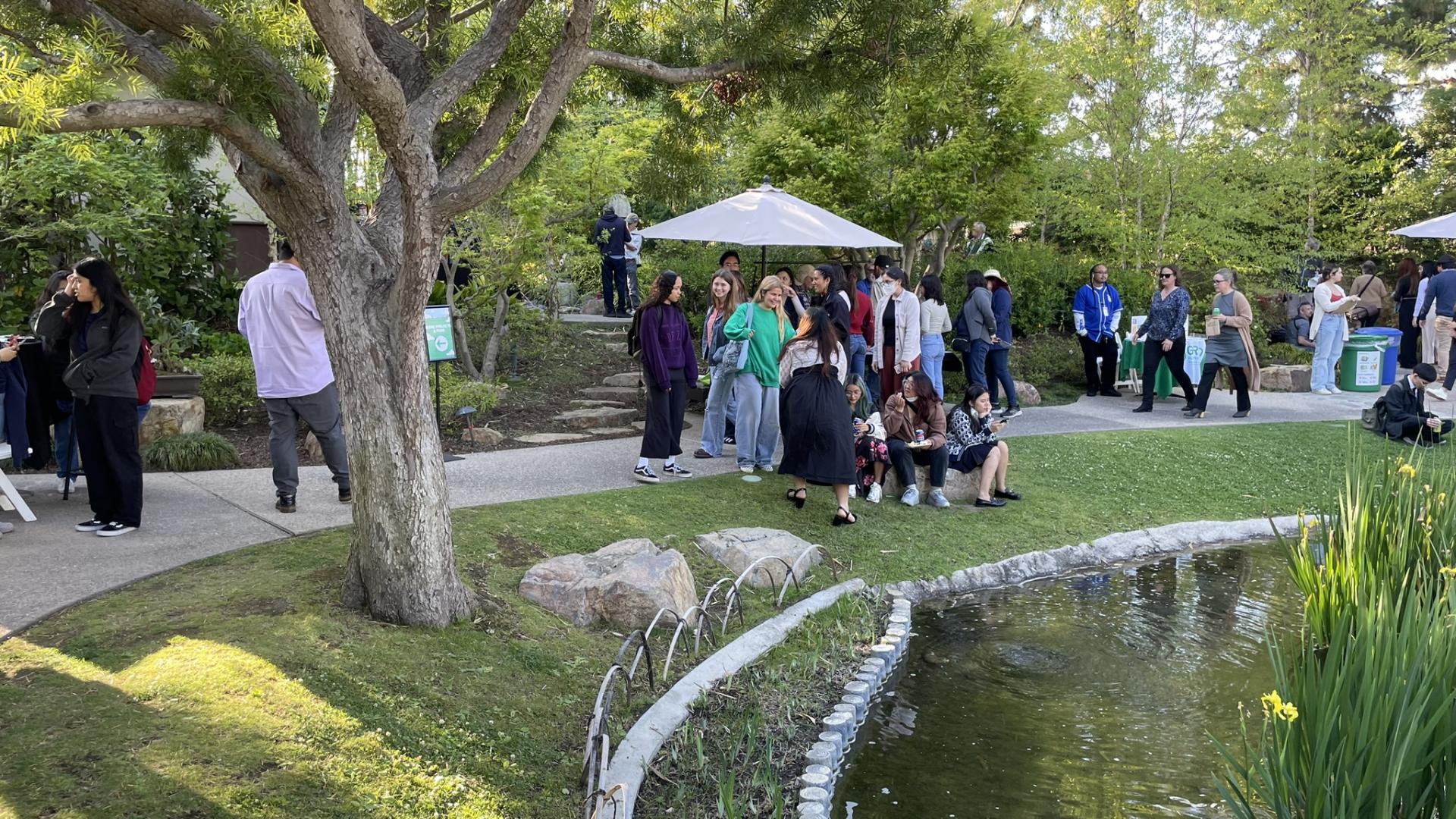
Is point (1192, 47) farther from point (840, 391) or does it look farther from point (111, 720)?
point (111, 720)

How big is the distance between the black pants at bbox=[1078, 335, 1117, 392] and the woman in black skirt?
725cm

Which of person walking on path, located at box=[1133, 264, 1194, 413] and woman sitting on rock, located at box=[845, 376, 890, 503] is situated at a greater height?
person walking on path, located at box=[1133, 264, 1194, 413]

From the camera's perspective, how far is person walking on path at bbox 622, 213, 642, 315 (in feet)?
59.7

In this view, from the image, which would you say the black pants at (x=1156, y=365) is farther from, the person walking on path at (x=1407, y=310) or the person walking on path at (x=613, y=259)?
the person walking on path at (x=613, y=259)

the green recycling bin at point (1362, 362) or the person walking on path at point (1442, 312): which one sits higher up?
the person walking on path at point (1442, 312)

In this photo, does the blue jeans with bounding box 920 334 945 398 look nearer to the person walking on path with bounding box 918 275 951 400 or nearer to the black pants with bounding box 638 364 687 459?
the person walking on path with bounding box 918 275 951 400

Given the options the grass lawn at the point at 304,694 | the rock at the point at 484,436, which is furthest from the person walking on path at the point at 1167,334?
the rock at the point at 484,436

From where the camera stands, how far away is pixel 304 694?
468 cm

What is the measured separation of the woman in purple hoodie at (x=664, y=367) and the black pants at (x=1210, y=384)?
711 centimetres

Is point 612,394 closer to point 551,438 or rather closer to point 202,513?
point 551,438

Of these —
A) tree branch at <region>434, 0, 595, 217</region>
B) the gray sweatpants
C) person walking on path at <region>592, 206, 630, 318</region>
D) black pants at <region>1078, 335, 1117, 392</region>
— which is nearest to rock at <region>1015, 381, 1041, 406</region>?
black pants at <region>1078, 335, 1117, 392</region>

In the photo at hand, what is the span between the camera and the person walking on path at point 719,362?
9805mm

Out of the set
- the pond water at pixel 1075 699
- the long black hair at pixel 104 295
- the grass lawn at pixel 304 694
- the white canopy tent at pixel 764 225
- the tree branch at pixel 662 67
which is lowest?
the pond water at pixel 1075 699

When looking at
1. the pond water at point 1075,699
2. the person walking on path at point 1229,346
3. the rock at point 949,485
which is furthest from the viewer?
the person walking on path at point 1229,346
